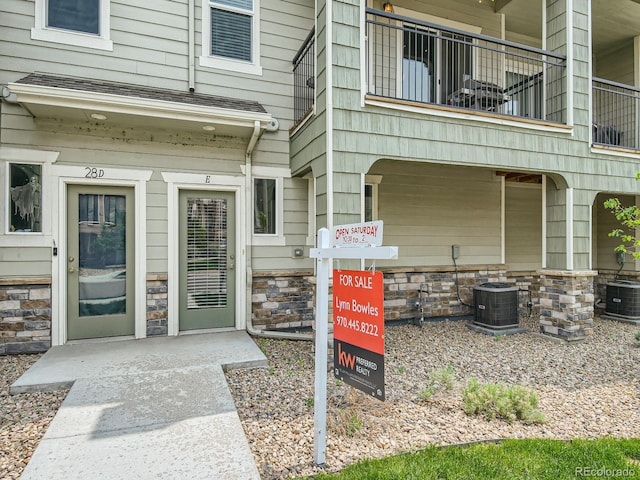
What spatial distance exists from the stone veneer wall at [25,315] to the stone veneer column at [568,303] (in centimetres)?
684

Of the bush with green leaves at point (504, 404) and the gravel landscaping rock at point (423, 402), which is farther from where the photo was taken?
the bush with green leaves at point (504, 404)

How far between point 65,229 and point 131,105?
5.78 feet

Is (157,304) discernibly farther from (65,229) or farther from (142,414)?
(142,414)

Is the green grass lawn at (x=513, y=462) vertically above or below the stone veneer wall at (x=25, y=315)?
below

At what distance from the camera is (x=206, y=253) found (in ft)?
17.3

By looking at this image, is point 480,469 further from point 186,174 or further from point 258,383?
point 186,174

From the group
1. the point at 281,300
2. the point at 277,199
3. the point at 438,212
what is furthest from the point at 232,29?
the point at 438,212

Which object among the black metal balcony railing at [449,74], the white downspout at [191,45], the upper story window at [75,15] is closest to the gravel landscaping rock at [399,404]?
the black metal balcony railing at [449,74]

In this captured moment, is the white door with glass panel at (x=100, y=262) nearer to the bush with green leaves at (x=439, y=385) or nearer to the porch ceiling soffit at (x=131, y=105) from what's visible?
the porch ceiling soffit at (x=131, y=105)

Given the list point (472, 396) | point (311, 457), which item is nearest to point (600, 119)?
point (472, 396)

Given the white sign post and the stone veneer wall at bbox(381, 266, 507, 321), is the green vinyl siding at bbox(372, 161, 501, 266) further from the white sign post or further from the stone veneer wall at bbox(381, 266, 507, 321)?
the white sign post

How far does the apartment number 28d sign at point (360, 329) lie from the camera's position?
2.20 meters

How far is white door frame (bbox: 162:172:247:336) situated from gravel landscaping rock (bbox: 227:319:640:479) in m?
0.89

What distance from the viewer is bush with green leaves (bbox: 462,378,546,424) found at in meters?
2.94
